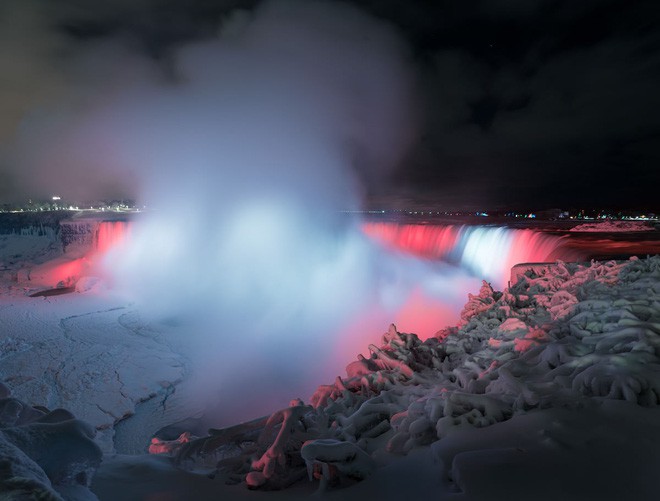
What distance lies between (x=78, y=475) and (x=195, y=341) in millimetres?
8965

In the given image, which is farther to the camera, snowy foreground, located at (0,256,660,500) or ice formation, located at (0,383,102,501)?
snowy foreground, located at (0,256,660,500)

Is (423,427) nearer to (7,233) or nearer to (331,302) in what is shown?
(331,302)

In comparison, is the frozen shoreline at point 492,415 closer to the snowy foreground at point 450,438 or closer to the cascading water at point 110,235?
the snowy foreground at point 450,438

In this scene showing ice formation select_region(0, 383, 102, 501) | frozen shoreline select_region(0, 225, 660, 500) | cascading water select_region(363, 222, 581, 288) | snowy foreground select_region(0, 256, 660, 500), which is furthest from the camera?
cascading water select_region(363, 222, 581, 288)

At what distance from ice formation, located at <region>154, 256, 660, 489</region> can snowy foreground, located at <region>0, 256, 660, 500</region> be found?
11 mm

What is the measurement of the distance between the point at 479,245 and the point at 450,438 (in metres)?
12.8

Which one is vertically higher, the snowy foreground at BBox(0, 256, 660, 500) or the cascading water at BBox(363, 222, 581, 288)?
the cascading water at BBox(363, 222, 581, 288)

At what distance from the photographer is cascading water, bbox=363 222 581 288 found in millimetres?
10094

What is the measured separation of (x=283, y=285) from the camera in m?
15.6

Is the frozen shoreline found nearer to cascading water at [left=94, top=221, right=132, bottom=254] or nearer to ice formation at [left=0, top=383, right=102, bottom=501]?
ice formation at [left=0, top=383, right=102, bottom=501]

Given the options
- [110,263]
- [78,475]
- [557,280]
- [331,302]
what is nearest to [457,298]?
[331,302]

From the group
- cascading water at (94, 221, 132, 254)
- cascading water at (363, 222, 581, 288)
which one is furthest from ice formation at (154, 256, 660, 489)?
cascading water at (94, 221, 132, 254)

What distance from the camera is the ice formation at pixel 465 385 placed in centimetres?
214

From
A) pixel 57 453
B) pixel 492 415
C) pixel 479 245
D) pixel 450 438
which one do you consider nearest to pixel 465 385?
pixel 492 415
